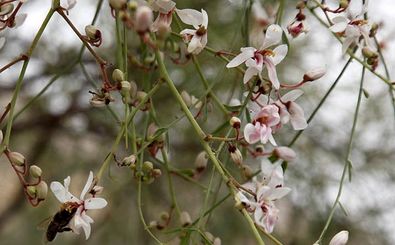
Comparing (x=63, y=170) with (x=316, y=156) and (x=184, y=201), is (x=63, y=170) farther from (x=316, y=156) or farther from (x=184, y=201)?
(x=316, y=156)

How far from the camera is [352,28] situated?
0.56 metres

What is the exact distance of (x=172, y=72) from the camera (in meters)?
1.10

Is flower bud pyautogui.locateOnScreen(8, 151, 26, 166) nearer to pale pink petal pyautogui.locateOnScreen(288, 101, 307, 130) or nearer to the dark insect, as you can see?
the dark insect

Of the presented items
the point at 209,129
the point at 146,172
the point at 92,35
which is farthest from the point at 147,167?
the point at 209,129

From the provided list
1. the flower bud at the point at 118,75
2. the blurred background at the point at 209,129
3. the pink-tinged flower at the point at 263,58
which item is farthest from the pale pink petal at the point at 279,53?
the blurred background at the point at 209,129

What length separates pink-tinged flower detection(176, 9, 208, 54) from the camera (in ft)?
1.72

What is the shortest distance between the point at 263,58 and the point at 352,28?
0.09 meters

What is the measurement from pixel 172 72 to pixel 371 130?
447mm

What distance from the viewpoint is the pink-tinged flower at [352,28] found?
0.55 meters

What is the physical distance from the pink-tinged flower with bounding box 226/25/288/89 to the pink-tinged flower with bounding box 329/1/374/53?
0.06 meters

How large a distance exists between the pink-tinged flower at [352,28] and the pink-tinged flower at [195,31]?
4.1 inches

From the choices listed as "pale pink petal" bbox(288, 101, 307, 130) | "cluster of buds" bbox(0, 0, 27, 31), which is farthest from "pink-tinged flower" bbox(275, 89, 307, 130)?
"cluster of buds" bbox(0, 0, 27, 31)

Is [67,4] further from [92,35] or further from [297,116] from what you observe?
[297,116]

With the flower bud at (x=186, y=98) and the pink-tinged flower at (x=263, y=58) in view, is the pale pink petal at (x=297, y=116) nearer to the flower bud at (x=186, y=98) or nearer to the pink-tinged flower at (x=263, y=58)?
the pink-tinged flower at (x=263, y=58)
